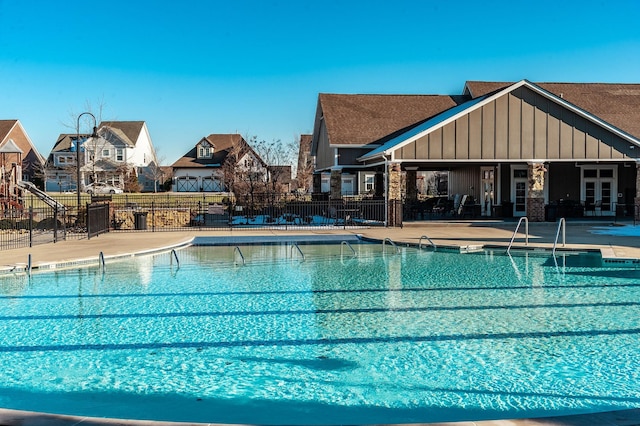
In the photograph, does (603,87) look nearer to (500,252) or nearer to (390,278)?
(500,252)

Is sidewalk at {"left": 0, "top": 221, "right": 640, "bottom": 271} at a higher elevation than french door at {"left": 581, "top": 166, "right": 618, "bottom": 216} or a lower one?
lower

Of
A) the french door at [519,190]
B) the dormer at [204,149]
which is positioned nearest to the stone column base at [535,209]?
the french door at [519,190]

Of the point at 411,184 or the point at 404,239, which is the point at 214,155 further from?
the point at 404,239

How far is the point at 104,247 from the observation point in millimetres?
16641

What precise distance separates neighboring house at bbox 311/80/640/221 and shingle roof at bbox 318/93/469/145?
5 cm

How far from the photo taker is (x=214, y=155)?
60500 millimetres

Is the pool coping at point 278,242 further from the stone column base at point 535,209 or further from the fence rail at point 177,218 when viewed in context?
the stone column base at point 535,209

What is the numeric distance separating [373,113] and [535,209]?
9620 millimetres

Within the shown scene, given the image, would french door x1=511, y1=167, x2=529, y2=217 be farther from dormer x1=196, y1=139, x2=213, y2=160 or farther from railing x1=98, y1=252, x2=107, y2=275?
dormer x1=196, y1=139, x2=213, y2=160

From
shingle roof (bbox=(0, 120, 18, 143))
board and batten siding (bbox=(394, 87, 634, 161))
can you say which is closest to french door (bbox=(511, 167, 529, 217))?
board and batten siding (bbox=(394, 87, 634, 161))

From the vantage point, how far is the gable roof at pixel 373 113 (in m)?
28.0

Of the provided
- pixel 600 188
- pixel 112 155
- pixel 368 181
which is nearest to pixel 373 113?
pixel 600 188

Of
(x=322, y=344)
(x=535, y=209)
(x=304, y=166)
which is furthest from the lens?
(x=304, y=166)

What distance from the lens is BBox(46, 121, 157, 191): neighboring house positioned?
177ft
